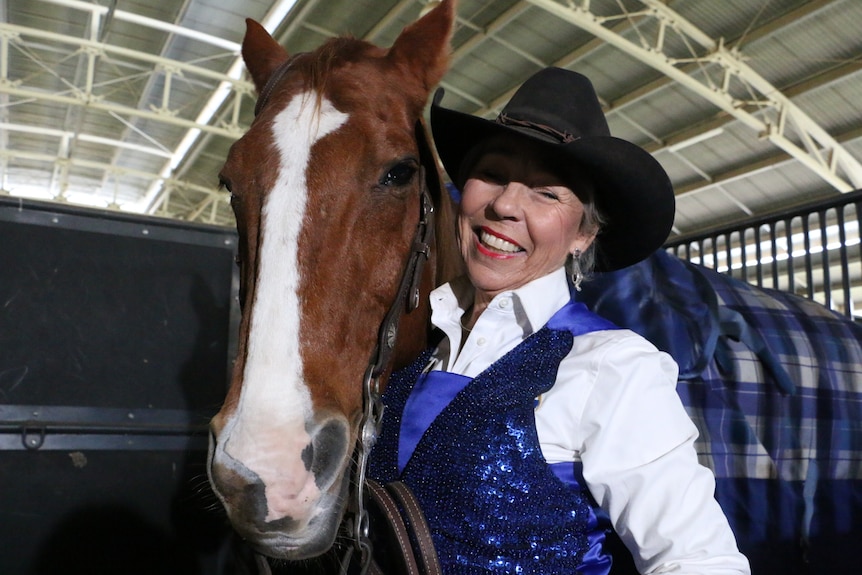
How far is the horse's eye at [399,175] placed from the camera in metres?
1.37

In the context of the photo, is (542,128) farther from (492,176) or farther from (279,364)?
(279,364)

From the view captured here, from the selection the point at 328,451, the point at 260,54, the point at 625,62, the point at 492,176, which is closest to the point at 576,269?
the point at 492,176

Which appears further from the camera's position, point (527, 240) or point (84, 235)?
point (84, 235)

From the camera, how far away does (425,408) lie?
54.0 inches

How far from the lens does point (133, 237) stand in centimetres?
A: 238

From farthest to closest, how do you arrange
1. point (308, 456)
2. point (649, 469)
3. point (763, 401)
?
point (763, 401) < point (649, 469) < point (308, 456)

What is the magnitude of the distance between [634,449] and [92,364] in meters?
1.79

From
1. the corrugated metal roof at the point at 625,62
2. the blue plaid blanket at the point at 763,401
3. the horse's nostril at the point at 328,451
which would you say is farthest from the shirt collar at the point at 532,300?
the corrugated metal roof at the point at 625,62

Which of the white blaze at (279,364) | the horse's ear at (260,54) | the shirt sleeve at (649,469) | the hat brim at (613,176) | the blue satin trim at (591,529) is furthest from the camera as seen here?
the horse's ear at (260,54)

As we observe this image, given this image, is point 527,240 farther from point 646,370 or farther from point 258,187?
point 258,187

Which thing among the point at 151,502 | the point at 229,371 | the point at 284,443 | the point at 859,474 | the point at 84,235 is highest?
the point at 84,235

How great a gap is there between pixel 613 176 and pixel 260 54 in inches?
36.7

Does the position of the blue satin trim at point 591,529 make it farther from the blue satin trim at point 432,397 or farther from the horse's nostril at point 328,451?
the horse's nostril at point 328,451

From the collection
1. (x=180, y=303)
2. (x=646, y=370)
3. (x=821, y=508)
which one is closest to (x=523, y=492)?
(x=646, y=370)
